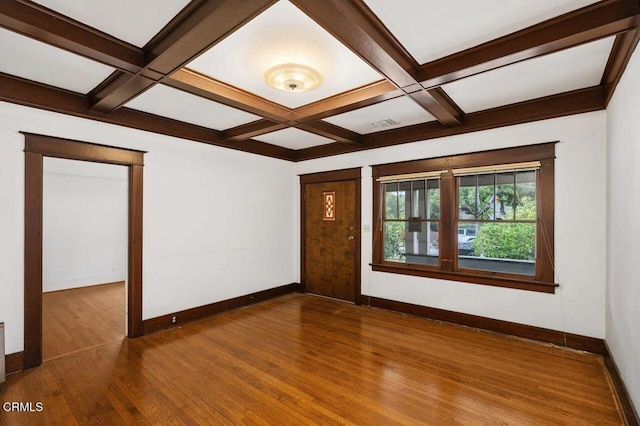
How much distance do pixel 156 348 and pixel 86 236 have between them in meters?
4.47

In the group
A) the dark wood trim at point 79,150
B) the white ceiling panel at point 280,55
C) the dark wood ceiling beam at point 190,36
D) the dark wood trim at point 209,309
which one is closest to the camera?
the dark wood ceiling beam at point 190,36

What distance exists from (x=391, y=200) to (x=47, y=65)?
13.9 ft

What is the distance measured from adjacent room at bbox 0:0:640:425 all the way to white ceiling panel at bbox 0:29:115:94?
29 millimetres

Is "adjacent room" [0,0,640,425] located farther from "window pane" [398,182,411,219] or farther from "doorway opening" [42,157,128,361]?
"doorway opening" [42,157,128,361]

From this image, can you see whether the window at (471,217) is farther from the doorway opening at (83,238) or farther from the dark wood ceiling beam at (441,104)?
the doorway opening at (83,238)

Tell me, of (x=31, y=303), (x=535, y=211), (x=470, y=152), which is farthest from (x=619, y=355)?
(x=31, y=303)

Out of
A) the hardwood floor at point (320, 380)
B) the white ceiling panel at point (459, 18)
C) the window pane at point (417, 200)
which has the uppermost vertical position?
the white ceiling panel at point (459, 18)

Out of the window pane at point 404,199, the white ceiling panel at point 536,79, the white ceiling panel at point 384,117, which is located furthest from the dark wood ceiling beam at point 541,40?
the window pane at point 404,199

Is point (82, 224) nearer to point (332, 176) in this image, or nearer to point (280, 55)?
point (332, 176)

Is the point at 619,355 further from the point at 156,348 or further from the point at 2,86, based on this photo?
the point at 2,86

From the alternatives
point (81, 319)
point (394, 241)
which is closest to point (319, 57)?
point (394, 241)

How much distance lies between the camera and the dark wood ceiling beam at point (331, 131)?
402cm

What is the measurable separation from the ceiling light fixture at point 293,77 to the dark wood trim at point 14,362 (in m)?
3.45

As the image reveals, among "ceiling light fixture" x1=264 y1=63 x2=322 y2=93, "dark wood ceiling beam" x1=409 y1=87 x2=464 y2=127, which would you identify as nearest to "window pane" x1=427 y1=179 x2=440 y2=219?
"dark wood ceiling beam" x1=409 y1=87 x2=464 y2=127
